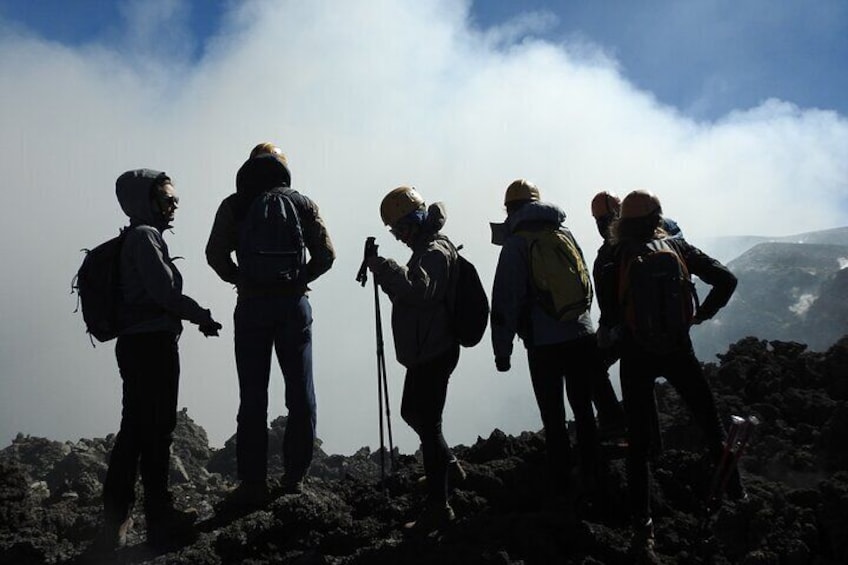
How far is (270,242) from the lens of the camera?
6.09 metres

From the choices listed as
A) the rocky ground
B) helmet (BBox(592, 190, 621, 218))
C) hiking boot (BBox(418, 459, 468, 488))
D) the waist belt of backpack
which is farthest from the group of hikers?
helmet (BBox(592, 190, 621, 218))

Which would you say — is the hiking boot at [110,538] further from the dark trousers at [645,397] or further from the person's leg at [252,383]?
the dark trousers at [645,397]

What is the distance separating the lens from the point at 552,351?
587 centimetres

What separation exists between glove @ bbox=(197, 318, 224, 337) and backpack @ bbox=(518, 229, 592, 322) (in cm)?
285

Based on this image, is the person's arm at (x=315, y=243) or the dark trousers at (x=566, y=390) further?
the person's arm at (x=315, y=243)

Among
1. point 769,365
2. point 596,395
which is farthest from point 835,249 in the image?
point 596,395

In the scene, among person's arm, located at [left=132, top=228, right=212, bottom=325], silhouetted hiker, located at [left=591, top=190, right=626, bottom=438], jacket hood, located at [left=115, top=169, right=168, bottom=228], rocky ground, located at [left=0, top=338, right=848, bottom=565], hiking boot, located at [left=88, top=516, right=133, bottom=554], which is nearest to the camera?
rocky ground, located at [left=0, top=338, right=848, bottom=565]

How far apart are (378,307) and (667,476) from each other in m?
3.43

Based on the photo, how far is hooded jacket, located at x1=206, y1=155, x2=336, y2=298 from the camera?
632 cm

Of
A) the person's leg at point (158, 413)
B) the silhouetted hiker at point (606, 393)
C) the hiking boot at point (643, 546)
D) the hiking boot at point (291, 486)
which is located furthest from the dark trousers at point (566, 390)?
the person's leg at point (158, 413)

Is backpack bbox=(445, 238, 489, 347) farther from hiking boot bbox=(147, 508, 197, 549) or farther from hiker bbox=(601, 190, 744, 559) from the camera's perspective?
hiking boot bbox=(147, 508, 197, 549)

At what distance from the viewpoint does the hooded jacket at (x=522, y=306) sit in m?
5.82

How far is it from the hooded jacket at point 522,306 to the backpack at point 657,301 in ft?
2.40

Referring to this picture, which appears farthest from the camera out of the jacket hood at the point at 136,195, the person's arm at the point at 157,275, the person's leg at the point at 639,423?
the jacket hood at the point at 136,195
